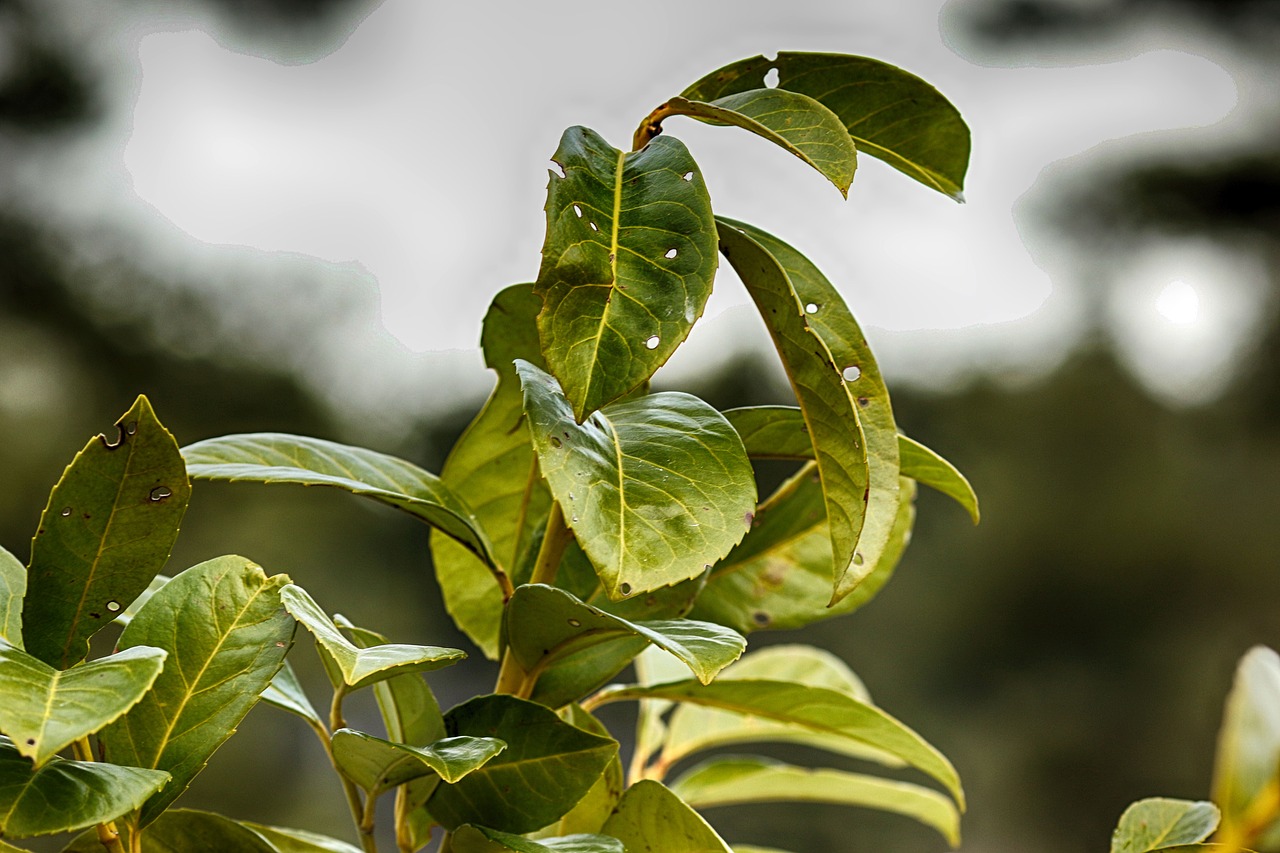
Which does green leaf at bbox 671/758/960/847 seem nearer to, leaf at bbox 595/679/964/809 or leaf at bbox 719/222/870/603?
leaf at bbox 595/679/964/809

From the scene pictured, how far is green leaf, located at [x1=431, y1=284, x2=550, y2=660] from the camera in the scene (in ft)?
1.24

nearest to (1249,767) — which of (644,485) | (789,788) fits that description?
(644,485)

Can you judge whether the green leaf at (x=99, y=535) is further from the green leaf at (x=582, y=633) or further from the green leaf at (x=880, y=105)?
the green leaf at (x=880, y=105)

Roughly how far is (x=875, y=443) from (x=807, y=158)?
0.08 m

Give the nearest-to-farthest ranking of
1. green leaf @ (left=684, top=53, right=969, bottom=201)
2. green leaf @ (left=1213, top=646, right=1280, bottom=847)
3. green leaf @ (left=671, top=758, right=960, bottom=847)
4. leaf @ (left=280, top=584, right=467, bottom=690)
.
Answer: green leaf @ (left=1213, top=646, right=1280, bottom=847)
leaf @ (left=280, top=584, right=467, bottom=690)
green leaf @ (left=684, top=53, right=969, bottom=201)
green leaf @ (left=671, top=758, right=960, bottom=847)

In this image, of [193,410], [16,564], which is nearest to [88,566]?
[16,564]

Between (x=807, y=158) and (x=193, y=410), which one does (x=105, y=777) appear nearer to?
(x=807, y=158)

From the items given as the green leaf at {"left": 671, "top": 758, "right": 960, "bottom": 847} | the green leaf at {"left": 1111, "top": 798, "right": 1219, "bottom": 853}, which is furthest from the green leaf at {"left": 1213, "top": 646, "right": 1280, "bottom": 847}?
the green leaf at {"left": 671, "top": 758, "right": 960, "bottom": 847}

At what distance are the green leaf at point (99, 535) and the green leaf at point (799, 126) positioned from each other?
0.56 feet

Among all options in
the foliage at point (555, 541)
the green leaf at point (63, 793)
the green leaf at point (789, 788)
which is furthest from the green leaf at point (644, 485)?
the green leaf at point (789, 788)

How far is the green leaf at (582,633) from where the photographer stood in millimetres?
236

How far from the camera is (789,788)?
51 cm

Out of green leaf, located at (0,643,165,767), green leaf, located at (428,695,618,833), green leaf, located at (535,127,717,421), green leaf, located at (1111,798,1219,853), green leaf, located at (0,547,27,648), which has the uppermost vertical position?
green leaf, located at (535,127,717,421)

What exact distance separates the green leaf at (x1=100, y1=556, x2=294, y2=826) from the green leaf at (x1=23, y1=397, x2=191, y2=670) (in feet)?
0.03
